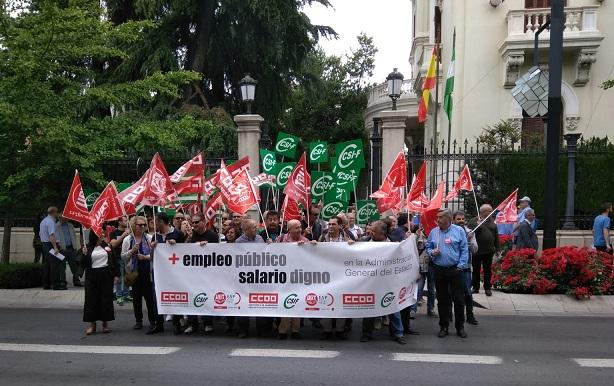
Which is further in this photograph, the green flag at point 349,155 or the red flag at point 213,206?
the green flag at point 349,155

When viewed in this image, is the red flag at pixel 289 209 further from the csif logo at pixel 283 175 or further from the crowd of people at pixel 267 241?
the csif logo at pixel 283 175

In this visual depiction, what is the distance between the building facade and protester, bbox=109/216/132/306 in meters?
13.3

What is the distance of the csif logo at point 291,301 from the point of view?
8.39 metres

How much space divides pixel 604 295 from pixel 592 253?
828 millimetres

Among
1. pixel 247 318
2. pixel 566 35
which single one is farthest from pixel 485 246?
pixel 566 35

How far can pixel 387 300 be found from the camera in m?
8.23

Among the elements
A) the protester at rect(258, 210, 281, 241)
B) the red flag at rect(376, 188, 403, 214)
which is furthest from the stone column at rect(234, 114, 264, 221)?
the protester at rect(258, 210, 281, 241)

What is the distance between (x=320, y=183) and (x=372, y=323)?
408cm

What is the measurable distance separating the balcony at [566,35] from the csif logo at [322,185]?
36.7ft

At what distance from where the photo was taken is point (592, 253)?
1140cm

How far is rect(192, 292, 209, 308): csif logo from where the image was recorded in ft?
28.3

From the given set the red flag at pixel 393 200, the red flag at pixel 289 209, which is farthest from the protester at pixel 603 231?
the red flag at pixel 289 209

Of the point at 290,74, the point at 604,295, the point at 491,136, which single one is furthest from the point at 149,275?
the point at 290,74

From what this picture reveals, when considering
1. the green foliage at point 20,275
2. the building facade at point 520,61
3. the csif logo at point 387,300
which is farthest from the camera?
the building facade at point 520,61
